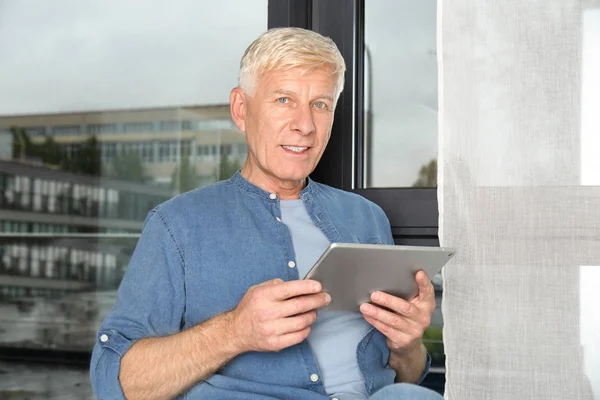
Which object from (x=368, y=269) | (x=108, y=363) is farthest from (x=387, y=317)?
(x=108, y=363)

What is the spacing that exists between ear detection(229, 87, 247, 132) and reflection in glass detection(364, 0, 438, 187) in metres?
0.38

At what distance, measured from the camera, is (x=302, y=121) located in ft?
5.14

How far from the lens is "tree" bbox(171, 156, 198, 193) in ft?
11.2

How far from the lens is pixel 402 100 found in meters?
1.90

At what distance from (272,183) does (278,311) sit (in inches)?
17.3

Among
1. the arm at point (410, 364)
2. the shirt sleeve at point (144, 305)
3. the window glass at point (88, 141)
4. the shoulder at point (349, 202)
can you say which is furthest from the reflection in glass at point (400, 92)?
the window glass at point (88, 141)

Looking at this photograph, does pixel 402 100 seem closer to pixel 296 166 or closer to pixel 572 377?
pixel 296 166

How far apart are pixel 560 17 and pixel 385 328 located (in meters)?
0.67

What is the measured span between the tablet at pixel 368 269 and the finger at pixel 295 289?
0.02 m

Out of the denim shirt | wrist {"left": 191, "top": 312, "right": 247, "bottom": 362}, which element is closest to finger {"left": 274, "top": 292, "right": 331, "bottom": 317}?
wrist {"left": 191, "top": 312, "right": 247, "bottom": 362}

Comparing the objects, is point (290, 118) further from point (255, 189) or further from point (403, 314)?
point (403, 314)

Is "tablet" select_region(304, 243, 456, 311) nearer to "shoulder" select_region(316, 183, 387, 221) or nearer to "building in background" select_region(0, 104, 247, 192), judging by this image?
"shoulder" select_region(316, 183, 387, 221)

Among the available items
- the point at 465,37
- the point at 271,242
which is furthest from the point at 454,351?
the point at 465,37

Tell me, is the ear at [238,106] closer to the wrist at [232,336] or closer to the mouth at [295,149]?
the mouth at [295,149]
